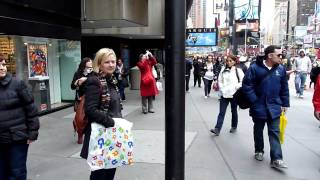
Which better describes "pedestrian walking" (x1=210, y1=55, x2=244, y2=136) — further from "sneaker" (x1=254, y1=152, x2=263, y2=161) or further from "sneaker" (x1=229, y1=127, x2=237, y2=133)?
"sneaker" (x1=254, y1=152, x2=263, y2=161)

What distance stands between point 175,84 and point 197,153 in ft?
12.3

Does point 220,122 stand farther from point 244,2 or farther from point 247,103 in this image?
point 244,2

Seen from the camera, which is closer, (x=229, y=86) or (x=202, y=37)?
(x=229, y=86)

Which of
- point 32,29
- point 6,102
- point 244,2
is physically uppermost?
point 244,2

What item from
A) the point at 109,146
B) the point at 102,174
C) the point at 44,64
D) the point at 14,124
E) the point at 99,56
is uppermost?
the point at 99,56

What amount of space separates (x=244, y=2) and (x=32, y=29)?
29.5 metres

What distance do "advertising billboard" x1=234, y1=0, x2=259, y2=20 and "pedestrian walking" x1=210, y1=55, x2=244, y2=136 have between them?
2894 centimetres

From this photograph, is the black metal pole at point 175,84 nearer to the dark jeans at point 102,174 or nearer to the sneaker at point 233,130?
the dark jeans at point 102,174

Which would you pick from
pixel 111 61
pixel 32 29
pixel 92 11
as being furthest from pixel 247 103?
pixel 92 11

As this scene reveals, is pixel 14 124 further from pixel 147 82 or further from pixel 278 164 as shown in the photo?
pixel 147 82

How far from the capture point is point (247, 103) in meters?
6.00

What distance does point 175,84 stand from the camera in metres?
2.88

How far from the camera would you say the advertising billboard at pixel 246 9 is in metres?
35.8

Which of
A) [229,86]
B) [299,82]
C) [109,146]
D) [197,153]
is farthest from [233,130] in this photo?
[299,82]
